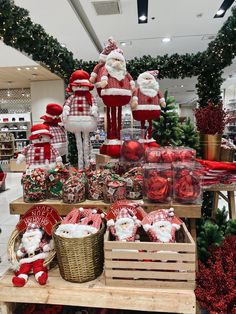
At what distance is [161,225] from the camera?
118 cm

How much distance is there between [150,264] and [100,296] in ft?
0.86

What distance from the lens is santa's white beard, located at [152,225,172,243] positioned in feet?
3.79

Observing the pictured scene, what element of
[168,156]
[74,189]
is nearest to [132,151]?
[168,156]

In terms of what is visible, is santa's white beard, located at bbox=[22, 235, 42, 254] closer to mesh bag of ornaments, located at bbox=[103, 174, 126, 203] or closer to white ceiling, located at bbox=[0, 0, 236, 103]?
mesh bag of ornaments, located at bbox=[103, 174, 126, 203]

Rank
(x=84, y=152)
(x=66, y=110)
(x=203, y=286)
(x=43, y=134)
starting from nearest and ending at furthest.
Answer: (x=203, y=286)
(x=43, y=134)
(x=66, y=110)
(x=84, y=152)

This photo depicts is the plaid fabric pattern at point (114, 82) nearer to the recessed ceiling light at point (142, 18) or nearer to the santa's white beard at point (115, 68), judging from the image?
the santa's white beard at point (115, 68)

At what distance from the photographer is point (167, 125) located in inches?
101

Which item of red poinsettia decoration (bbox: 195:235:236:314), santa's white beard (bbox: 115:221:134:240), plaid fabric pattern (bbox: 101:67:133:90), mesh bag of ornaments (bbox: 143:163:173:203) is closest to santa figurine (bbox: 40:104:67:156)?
plaid fabric pattern (bbox: 101:67:133:90)

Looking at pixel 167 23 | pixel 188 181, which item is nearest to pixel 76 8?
pixel 167 23

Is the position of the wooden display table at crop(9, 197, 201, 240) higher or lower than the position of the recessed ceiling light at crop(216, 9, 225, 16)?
lower

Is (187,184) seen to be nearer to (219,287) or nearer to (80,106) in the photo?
(219,287)

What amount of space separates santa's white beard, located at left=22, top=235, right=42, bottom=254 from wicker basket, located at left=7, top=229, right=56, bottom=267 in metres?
0.07

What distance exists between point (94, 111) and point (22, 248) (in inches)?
43.5

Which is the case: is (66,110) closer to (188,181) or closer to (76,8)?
(188,181)
